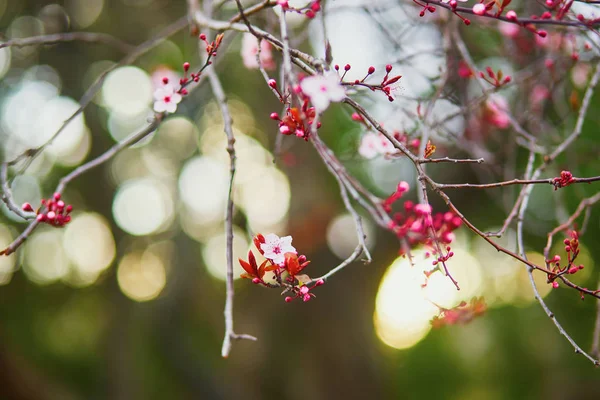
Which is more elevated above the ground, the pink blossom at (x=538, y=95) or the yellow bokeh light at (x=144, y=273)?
Result: the pink blossom at (x=538, y=95)

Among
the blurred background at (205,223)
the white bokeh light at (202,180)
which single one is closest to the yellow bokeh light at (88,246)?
the blurred background at (205,223)

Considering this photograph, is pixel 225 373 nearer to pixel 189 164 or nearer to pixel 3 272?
pixel 189 164

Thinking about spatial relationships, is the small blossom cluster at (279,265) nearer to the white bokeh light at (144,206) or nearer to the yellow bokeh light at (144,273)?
the white bokeh light at (144,206)

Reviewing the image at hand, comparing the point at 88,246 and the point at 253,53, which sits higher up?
the point at 253,53

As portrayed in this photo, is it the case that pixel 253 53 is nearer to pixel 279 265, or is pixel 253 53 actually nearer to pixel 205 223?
pixel 279 265

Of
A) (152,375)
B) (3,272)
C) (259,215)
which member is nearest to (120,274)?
(3,272)

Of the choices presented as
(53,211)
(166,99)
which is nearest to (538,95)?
(166,99)
